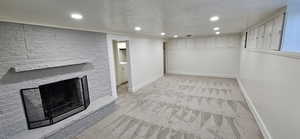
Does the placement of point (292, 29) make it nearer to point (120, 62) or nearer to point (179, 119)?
point (179, 119)

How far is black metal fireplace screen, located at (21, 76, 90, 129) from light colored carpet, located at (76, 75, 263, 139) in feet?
1.88

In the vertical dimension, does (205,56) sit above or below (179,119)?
above

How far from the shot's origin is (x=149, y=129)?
8.02 feet

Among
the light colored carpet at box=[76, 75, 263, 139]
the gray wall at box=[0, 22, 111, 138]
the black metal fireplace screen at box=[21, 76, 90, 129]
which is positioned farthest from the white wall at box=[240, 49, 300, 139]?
the gray wall at box=[0, 22, 111, 138]

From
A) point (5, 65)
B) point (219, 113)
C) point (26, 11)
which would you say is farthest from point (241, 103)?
point (5, 65)

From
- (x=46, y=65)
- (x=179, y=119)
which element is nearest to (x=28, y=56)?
(x=46, y=65)

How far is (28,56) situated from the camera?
2.02m

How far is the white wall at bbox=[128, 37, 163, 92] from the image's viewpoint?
4.52 m

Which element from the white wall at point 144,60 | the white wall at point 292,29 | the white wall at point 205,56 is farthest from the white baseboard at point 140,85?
the white wall at point 292,29

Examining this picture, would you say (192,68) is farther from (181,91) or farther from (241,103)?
(241,103)

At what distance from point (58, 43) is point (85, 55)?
588 millimetres

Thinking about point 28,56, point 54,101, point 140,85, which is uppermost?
point 28,56

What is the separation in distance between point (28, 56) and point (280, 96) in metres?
3.85

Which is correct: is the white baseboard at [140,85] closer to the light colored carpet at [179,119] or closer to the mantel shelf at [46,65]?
the light colored carpet at [179,119]
